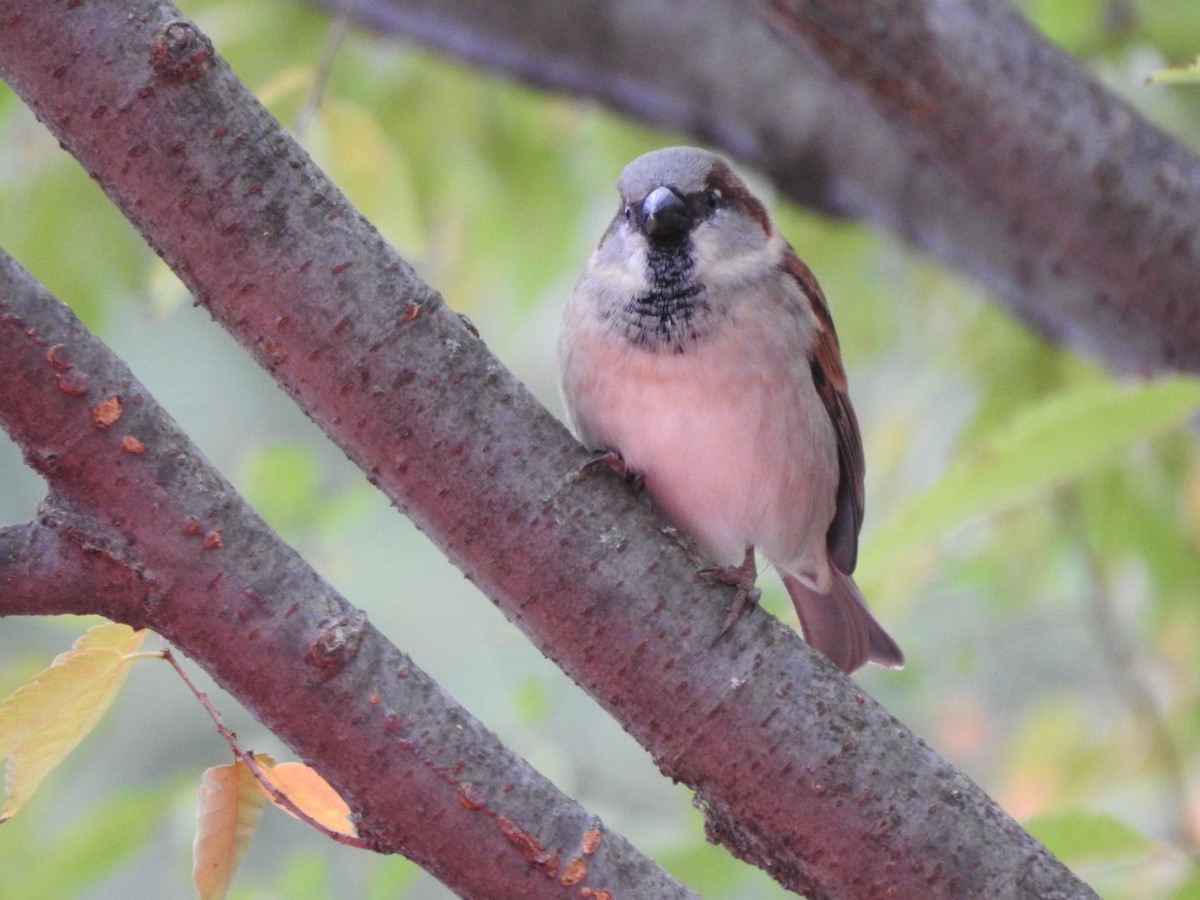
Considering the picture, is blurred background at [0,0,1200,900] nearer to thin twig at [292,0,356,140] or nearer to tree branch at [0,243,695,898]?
thin twig at [292,0,356,140]

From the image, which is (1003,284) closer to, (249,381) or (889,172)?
(889,172)

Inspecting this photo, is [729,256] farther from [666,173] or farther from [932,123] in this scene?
[932,123]

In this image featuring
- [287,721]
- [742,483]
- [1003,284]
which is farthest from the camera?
[1003,284]

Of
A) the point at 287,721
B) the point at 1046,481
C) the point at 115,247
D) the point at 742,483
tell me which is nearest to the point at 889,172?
the point at 742,483

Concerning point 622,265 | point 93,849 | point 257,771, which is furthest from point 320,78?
point 93,849

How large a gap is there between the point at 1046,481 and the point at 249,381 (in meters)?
3.13

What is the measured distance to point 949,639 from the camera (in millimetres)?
2465

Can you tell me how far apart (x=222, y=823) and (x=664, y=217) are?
941mm

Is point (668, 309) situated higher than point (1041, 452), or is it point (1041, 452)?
point (668, 309)

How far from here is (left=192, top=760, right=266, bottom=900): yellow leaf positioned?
0.83 meters

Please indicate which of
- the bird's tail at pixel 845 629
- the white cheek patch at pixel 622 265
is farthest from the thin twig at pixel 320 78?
the bird's tail at pixel 845 629

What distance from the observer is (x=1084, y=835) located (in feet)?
3.80

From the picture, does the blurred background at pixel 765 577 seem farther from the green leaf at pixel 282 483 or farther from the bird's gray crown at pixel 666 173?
the bird's gray crown at pixel 666 173

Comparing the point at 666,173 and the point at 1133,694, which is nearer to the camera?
the point at 666,173
